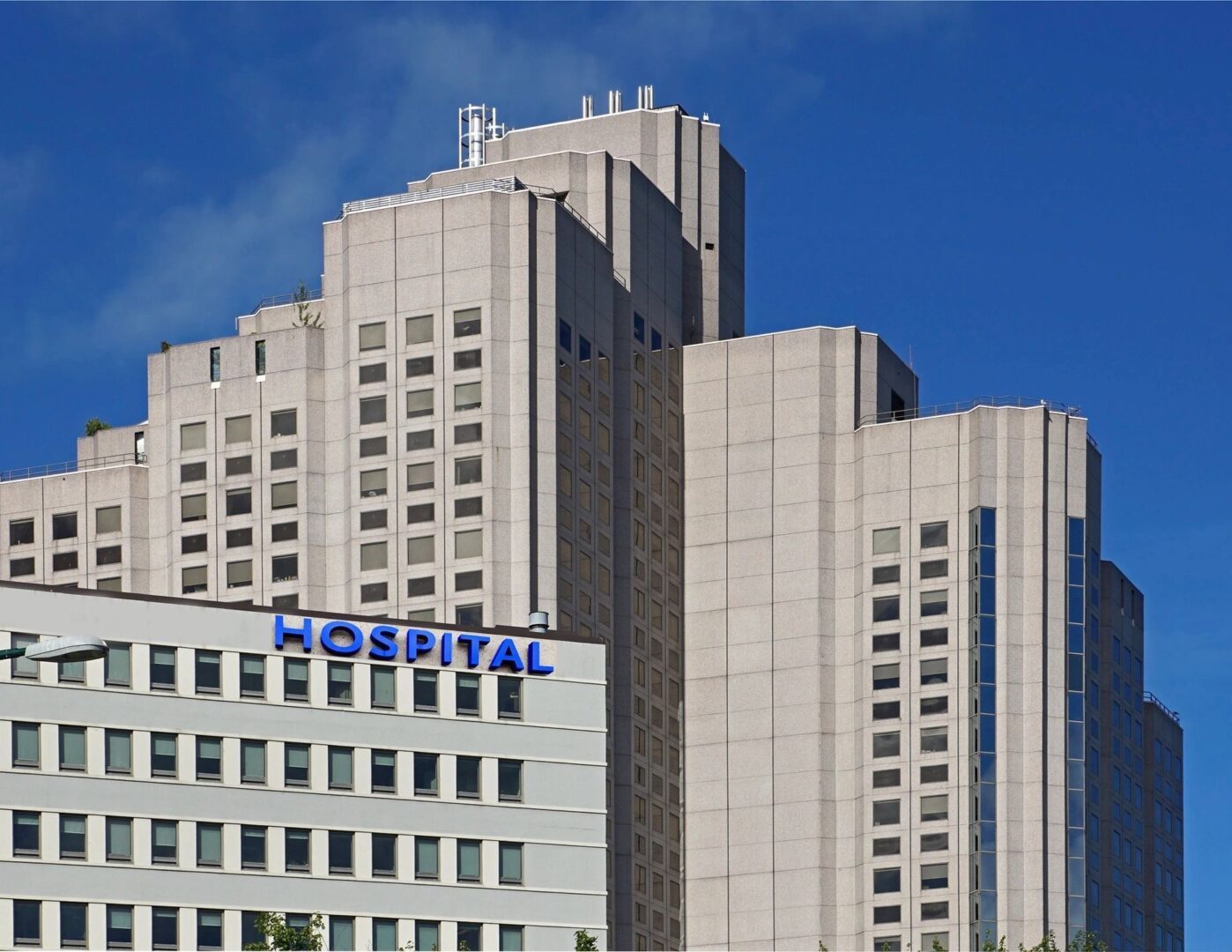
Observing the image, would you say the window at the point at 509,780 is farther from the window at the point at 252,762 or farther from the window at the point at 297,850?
the window at the point at 252,762

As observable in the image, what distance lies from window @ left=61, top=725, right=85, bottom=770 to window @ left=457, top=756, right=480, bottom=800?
1738cm

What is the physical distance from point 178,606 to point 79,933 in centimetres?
1511

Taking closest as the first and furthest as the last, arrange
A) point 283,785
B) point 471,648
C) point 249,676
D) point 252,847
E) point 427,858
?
point 252,847 → point 283,785 → point 249,676 → point 427,858 → point 471,648

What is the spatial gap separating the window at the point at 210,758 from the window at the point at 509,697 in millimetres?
12980

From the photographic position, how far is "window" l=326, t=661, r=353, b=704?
468 feet

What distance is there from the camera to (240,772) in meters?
140

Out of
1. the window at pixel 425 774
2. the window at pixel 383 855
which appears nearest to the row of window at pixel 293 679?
the window at pixel 425 774

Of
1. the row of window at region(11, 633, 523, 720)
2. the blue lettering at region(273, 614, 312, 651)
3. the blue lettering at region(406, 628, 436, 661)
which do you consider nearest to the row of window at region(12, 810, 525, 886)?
the row of window at region(11, 633, 523, 720)

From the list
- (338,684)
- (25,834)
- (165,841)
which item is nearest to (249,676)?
(338,684)

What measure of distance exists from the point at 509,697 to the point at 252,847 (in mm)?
13616

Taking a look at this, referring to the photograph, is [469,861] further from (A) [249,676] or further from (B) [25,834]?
(B) [25,834]

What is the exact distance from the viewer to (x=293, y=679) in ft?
465

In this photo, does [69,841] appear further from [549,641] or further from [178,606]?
[549,641]

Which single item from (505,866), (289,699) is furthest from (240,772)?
(505,866)
